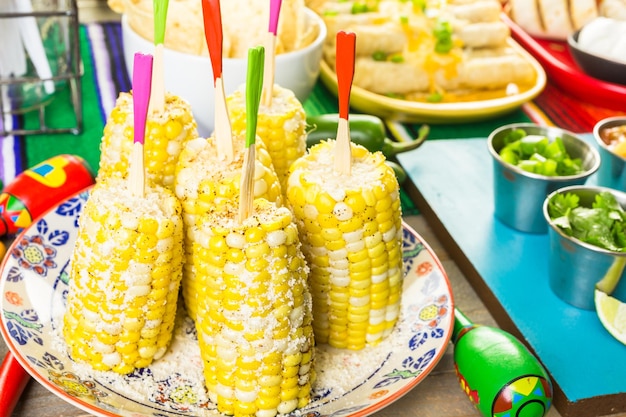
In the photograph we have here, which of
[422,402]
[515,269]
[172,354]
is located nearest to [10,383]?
[172,354]

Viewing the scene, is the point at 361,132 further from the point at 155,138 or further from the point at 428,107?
the point at 155,138

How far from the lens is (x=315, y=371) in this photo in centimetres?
124

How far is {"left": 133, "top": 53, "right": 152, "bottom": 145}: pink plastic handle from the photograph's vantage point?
1.04 meters

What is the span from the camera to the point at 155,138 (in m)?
1.25

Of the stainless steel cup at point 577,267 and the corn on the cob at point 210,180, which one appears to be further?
the stainless steel cup at point 577,267

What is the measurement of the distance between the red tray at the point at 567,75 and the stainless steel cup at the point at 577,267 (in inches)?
36.5

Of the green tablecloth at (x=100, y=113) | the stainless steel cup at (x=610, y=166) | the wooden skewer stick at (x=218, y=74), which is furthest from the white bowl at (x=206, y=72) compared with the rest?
the stainless steel cup at (x=610, y=166)

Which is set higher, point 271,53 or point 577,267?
point 271,53

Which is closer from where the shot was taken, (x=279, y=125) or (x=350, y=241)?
(x=350, y=241)

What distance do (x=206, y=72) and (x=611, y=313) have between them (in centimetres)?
102

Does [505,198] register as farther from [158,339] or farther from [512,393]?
[158,339]

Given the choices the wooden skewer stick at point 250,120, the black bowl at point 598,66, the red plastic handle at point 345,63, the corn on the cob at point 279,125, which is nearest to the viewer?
the wooden skewer stick at point 250,120

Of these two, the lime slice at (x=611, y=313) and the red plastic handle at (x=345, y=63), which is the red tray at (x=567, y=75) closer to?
the lime slice at (x=611, y=313)

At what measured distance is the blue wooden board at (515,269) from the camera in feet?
4.52
